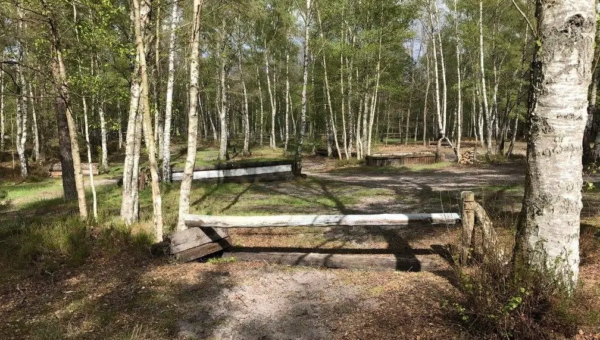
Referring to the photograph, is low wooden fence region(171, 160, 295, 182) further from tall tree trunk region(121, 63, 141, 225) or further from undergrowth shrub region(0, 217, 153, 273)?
undergrowth shrub region(0, 217, 153, 273)

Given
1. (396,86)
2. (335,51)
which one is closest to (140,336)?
(335,51)

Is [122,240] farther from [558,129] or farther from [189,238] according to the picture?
[558,129]

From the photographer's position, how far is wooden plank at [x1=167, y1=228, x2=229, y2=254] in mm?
5984

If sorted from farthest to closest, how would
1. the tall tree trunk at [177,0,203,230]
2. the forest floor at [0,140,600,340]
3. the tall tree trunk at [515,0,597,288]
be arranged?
the tall tree trunk at [177,0,203,230], the forest floor at [0,140,600,340], the tall tree trunk at [515,0,597,288]

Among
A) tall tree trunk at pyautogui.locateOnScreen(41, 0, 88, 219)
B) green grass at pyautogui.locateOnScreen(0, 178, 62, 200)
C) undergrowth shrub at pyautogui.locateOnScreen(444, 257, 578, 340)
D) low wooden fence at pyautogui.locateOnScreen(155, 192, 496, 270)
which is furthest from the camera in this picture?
green grass at pyautogui.locateOnScreen(0, 178, 62, 200)

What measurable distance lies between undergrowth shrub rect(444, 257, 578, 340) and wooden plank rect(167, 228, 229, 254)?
423 centimetres

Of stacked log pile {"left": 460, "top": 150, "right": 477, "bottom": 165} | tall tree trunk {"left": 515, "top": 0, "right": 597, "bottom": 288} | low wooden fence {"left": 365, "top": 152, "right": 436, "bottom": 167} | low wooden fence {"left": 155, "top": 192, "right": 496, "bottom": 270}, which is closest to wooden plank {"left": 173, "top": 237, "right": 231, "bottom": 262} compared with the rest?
low wooden fence {"left": 155, "top": 192, "right": 496, "bottom": 270}

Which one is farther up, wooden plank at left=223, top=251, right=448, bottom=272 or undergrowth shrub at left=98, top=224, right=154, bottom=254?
undergrowth shrub at left=98, top=224, right=154, bottom=254

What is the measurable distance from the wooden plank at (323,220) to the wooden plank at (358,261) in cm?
50

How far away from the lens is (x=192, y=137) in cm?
661

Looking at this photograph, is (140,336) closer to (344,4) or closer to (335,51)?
(335,51)

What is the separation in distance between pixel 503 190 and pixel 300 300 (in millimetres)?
8061

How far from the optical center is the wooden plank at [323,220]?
222 inches

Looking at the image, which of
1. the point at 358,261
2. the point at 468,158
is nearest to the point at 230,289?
the point at 358,261
